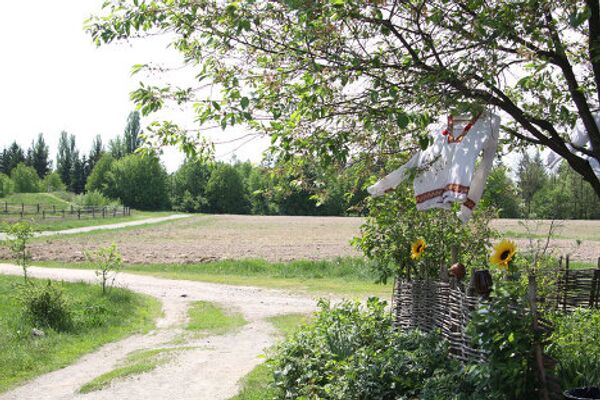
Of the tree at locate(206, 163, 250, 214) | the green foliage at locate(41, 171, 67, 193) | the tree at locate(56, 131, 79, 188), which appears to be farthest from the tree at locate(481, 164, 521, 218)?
the tree at locate(56, 131, 79, 188)

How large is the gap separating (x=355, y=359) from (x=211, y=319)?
857 cm

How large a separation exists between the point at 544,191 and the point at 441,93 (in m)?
8.46

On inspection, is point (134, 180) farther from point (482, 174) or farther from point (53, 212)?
point (482, 174)

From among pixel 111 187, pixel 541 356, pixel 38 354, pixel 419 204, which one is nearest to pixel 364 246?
pixel 419 204

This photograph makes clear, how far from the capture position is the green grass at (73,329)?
10.5 metres

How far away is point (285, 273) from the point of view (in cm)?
2466

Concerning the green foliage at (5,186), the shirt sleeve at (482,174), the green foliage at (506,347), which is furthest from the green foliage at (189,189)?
the green foliage at (506,347)

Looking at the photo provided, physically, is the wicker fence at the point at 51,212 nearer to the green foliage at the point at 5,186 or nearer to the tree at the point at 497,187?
the green foliage at the point at 5,186

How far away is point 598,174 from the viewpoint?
749 cm

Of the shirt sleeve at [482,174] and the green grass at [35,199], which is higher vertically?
the green grass at [35,199]

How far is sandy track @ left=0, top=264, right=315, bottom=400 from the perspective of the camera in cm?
883

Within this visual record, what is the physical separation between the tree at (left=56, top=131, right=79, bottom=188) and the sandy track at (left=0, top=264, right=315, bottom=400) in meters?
118

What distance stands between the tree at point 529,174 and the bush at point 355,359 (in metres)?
2.75

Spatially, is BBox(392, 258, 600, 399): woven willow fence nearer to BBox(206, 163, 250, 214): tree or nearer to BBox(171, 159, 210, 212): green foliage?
BBox(206, 163, 250, 214): tree
